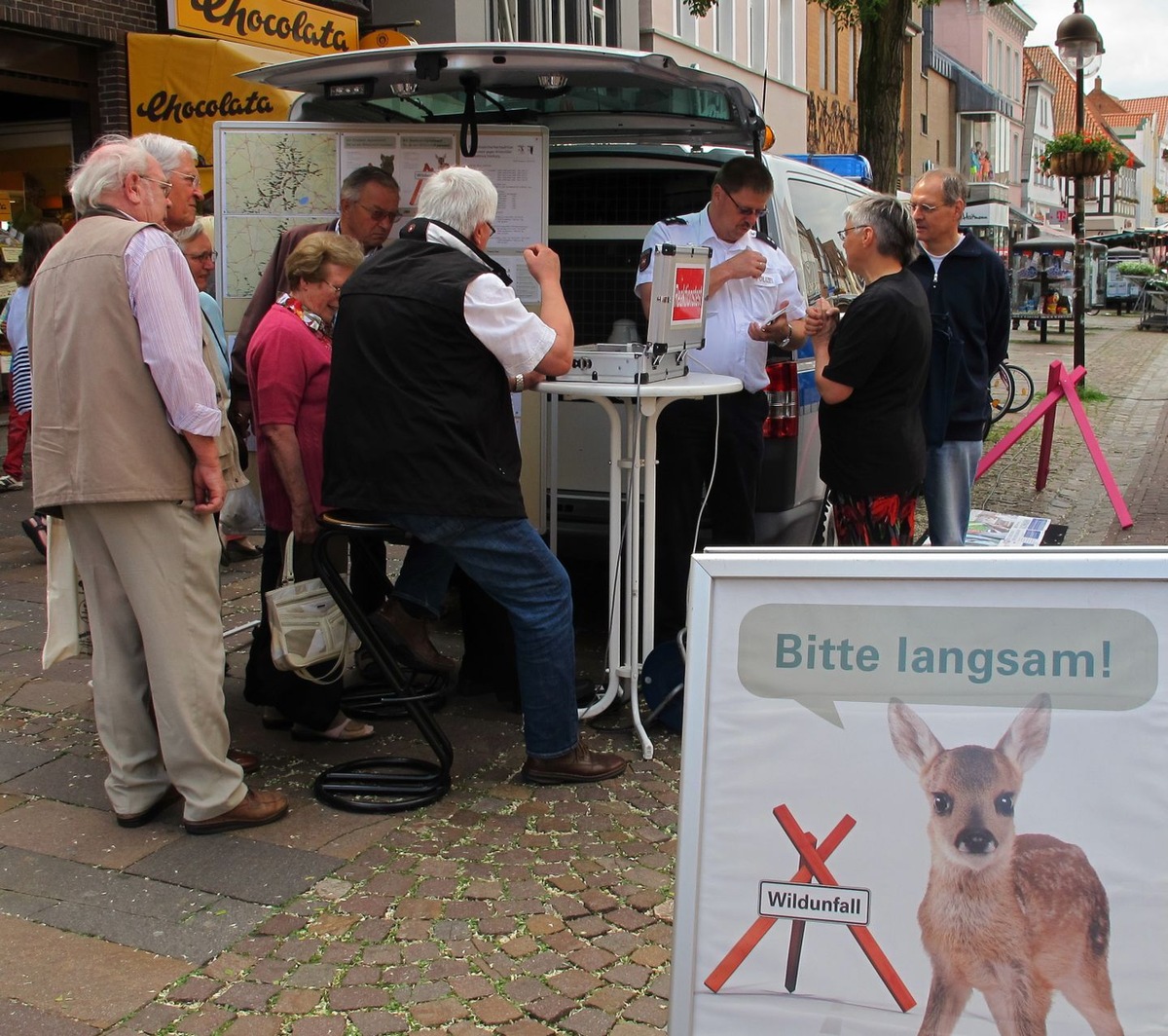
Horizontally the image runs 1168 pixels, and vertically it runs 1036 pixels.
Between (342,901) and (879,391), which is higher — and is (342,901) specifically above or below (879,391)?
below

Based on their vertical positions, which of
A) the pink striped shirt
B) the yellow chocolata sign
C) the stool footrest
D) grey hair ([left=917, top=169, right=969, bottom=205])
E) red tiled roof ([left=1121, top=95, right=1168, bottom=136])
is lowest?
the stool footrest

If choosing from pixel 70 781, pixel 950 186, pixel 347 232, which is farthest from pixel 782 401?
pixel 70 781

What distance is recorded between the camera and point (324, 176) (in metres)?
5.52

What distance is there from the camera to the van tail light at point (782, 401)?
521cm

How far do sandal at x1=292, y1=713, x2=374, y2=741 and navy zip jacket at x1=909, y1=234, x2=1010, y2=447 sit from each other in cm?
258

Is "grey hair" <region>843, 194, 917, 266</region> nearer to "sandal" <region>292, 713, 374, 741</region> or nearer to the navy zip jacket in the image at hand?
the navy zip jacket

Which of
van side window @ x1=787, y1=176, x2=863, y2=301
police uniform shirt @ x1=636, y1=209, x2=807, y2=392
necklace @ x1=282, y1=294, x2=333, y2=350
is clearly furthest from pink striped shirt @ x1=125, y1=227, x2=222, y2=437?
van side window @ x1=787, y1=176, x2=863, y2=301

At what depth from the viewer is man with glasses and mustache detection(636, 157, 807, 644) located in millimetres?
4840

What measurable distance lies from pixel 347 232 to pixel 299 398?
46.0 inches

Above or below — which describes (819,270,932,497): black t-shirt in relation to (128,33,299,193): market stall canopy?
below

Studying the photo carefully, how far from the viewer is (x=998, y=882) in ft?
6.84

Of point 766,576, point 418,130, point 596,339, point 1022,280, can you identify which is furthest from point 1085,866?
point 1022,280

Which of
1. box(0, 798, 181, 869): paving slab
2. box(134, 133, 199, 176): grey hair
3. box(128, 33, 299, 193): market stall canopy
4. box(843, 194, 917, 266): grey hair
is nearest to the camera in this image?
box(0, 798, 181, 869): paving slab

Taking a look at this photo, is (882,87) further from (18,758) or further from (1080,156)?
(1080,156)
